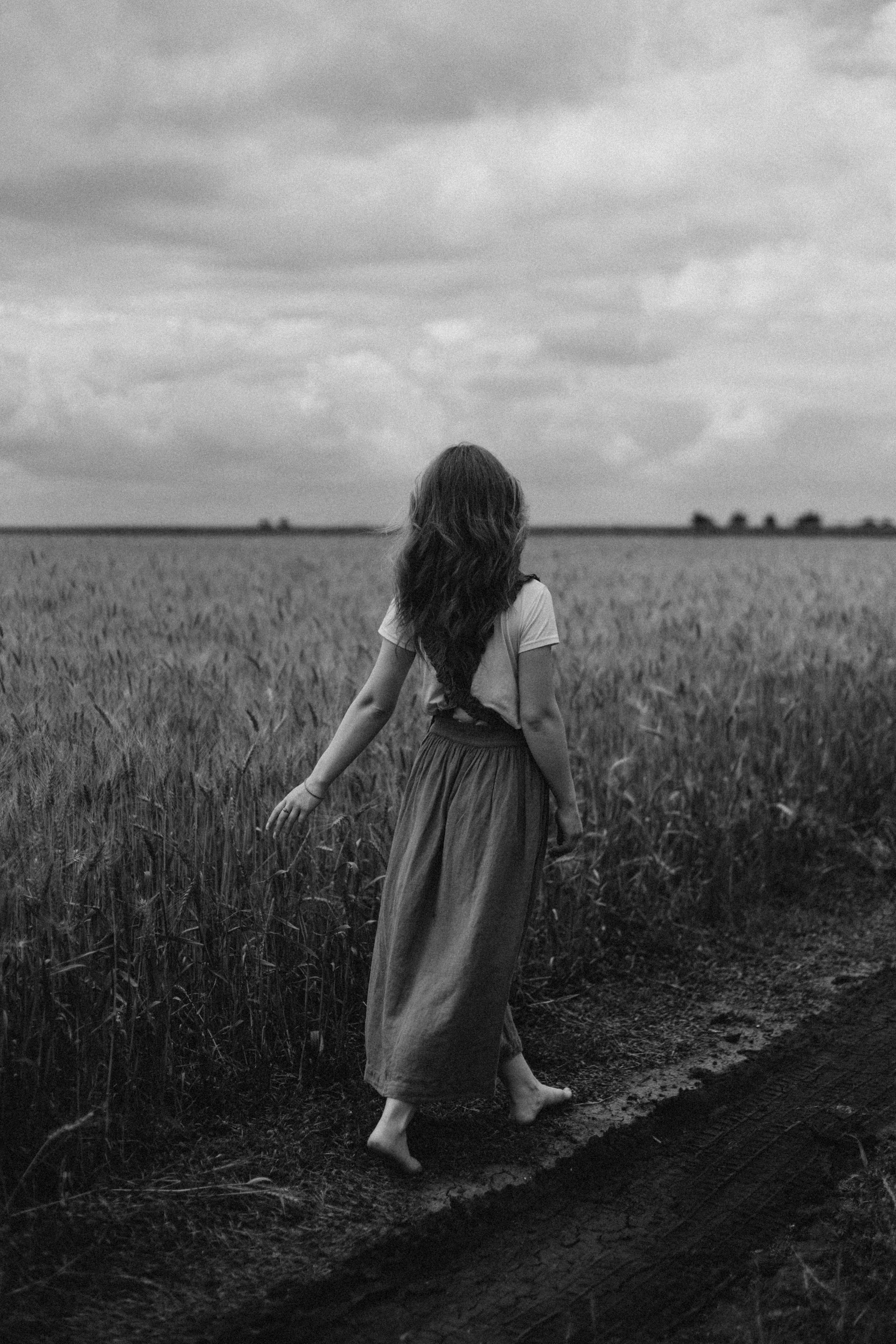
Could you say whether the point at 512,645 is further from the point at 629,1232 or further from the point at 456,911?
the point at 629,1232

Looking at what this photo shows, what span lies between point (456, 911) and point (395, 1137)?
0.61m

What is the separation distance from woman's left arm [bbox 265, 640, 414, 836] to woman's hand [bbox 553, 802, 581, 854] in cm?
55

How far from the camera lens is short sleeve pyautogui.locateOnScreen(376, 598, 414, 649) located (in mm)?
3555

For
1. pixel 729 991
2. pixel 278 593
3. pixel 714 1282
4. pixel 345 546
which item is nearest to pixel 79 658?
pixel 729 991

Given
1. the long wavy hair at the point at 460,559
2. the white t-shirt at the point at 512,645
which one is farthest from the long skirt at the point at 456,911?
the long wavy hair at the point at 460,559

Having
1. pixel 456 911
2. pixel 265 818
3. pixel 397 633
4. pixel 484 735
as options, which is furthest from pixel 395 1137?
pixel 397 633

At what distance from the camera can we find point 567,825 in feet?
12.0

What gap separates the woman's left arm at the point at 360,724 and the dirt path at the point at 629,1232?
1154 millimetres

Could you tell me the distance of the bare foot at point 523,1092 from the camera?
3789 millimetres

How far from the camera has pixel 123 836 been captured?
13.0ft

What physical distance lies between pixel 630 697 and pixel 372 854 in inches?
95.6

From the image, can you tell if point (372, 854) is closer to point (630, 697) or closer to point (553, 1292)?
point (553, 1292)

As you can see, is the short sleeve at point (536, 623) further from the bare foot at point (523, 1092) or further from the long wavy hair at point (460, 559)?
the bare foot at point (523, 1092)

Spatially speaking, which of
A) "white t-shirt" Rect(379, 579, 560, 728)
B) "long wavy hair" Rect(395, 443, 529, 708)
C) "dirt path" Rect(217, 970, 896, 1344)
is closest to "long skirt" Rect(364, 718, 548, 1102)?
"white t-shirt" Rect(379, 579, 560, 728)
